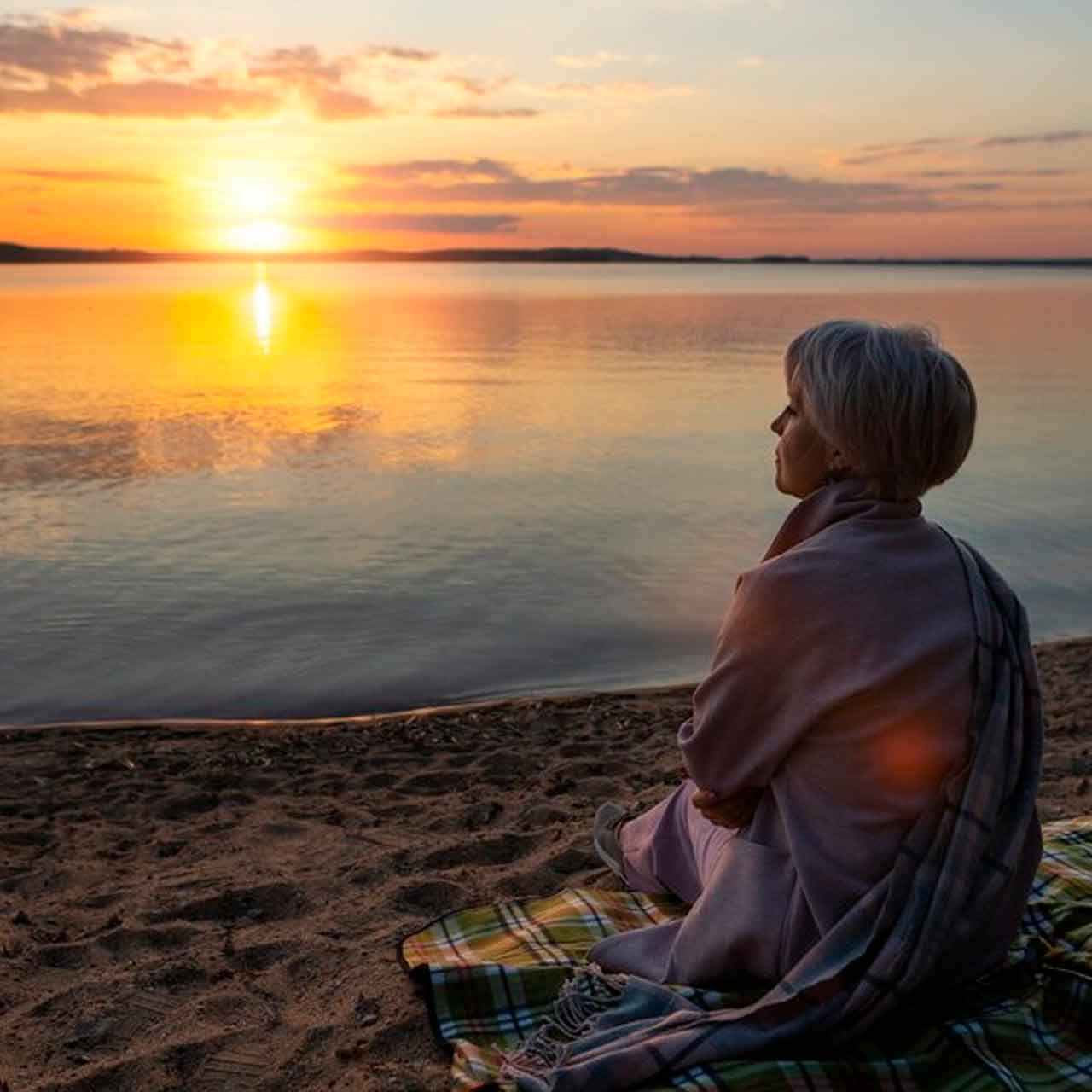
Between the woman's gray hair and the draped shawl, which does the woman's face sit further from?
the draped shawl

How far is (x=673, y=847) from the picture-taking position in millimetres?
3998

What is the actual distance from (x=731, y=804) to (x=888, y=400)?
1060mm

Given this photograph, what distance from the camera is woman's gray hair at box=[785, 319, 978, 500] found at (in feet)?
9.05

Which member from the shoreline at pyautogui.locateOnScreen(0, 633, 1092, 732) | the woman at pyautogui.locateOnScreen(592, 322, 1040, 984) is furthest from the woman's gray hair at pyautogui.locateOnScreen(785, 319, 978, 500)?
the shoreline at pyautogui.locateOnScreen(0, 633, 1092, 732)

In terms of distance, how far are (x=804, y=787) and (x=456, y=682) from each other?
570 cm

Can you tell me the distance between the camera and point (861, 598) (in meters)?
2.85

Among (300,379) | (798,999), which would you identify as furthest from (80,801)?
(300,379)

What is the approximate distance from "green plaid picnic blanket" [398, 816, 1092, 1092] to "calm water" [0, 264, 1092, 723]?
4287 mm

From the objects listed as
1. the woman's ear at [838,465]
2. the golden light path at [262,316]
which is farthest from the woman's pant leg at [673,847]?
the golden light path at [262,316]

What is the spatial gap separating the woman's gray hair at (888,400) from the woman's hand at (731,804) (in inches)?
31.8

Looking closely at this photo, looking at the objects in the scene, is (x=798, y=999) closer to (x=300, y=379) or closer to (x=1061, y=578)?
(x=1061, y=578)

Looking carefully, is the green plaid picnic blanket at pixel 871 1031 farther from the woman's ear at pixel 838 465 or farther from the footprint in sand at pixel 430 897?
the woman's ear at pixel 838 465

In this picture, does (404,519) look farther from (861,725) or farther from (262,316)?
(262,316)

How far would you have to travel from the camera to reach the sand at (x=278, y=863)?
3.44m
